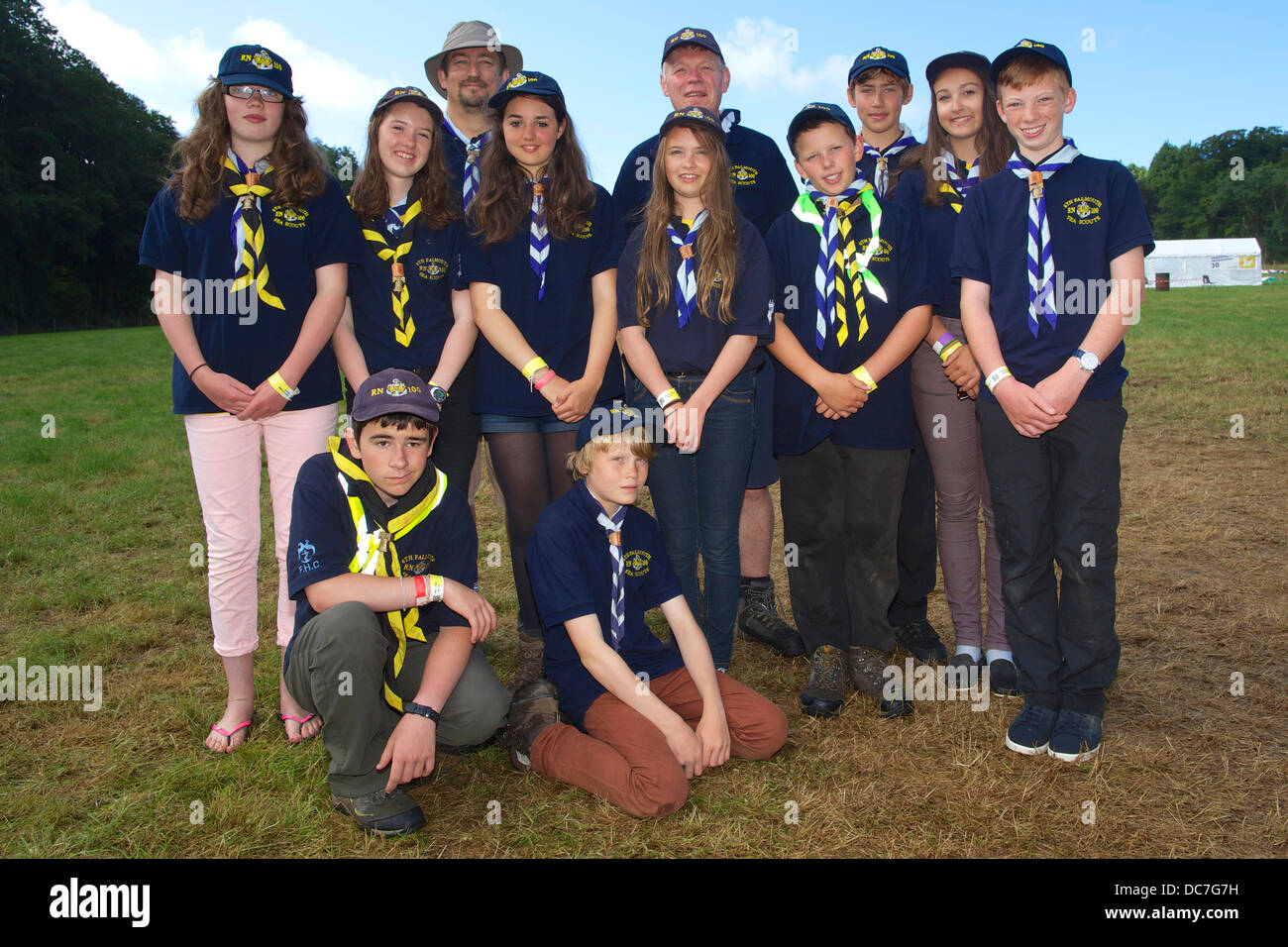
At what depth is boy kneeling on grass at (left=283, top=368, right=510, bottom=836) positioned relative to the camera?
3.37m

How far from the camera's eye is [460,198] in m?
4.51

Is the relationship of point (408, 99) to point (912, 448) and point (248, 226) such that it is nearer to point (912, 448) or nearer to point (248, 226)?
point (248, 226)

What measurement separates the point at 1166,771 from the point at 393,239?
3.90m

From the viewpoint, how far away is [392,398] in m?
3.51

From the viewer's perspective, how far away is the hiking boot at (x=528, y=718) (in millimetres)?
3799

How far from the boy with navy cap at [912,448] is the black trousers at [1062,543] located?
0.70 metres

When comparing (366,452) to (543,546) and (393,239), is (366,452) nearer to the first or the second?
(543,546)

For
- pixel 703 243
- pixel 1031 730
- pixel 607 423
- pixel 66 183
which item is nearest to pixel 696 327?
pixel 703 243

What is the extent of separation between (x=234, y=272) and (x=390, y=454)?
113 centimetres

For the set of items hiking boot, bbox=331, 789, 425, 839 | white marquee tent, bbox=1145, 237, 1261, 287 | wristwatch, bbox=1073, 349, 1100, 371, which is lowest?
hiking boot, bbox=331, 789, 425, 839

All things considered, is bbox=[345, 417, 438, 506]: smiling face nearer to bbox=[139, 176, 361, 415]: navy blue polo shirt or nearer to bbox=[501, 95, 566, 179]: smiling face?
bbox=[139, 176, 361, 415]: navy blue polo shirt

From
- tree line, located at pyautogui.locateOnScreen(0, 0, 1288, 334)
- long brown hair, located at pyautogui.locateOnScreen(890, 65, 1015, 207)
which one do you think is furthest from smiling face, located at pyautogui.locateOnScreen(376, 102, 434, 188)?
tree line, located at pyautogui.locateOnScreen(0, 0, 1288, 334)

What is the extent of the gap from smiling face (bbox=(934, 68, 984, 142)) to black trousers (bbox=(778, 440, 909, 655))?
5.03 feet
